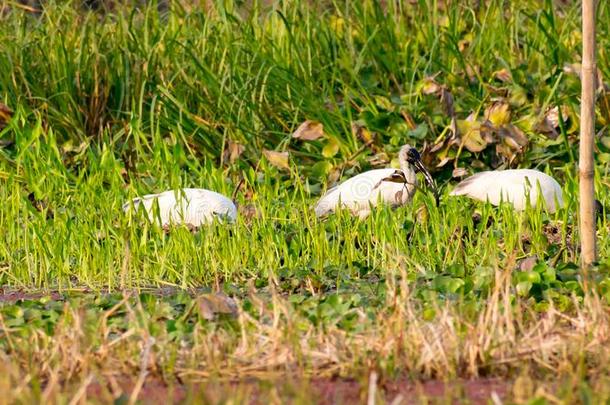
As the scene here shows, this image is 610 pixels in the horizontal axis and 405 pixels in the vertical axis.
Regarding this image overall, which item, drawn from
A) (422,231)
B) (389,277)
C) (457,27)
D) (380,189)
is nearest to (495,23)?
(457,27)

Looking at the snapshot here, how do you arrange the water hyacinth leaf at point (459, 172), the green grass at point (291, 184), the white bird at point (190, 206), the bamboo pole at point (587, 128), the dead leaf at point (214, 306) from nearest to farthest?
the green grass at point (291, 184) → the dead leaf at point (214, 306) → the bamboo pole at point (587, 128) → the white bird at point (190, 206) → the water hyacinth leaf at point (459, 172)

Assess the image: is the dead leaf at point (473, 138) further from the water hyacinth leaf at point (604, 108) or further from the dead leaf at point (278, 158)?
the dead leaf at point (278, 158)

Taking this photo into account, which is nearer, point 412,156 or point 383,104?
point 412,156

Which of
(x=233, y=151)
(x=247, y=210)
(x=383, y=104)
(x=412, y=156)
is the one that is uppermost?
(x=383, y=104)

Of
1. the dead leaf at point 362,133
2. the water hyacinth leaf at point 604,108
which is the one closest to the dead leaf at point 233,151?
the dead leaf at point 362,133

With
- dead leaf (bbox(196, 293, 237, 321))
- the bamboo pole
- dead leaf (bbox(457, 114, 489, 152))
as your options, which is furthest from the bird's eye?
dead leaf (bbox(196, 293, 237, 321))

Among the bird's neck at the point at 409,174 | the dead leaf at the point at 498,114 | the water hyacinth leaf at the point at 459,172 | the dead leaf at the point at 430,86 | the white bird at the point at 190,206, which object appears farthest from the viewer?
the dead leaf at the point at 430,86

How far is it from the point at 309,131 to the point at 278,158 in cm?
26

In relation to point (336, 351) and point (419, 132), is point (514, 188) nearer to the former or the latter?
point (419, 132)

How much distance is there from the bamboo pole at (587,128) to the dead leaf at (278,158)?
2.39 metres

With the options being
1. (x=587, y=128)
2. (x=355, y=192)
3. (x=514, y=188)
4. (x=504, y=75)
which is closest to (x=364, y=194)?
(x=355, y=192)

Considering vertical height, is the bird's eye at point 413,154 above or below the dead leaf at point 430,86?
below

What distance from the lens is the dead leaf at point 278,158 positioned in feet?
20.7

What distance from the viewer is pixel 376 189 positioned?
5.62m
